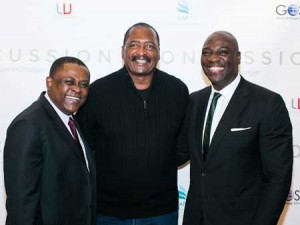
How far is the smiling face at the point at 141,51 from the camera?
2.44m

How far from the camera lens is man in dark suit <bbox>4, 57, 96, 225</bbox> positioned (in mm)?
1805

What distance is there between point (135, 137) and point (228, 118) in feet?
1.97

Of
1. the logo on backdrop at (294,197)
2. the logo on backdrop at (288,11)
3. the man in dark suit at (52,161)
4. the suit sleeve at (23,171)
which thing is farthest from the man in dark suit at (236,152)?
the logo on backdrop at (294,197)

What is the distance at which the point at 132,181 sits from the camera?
244 cm

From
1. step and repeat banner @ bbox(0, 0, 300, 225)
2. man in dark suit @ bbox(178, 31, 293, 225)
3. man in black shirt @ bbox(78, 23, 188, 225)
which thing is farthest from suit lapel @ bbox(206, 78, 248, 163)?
step and repeat banner @ bbox(0, 0, 300, 225)

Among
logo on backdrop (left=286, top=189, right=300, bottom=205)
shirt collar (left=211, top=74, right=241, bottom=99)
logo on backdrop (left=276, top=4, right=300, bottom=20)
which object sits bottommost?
logo on backdrop (left=286, top=189, right=300, bottom=205)

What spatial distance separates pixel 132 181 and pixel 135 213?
21cm

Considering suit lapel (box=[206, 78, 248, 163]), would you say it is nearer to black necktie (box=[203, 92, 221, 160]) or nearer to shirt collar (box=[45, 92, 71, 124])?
black necktie (box=[203, 92, 221, 160])

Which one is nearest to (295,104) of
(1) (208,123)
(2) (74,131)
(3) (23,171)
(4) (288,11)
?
(4) (288,11)

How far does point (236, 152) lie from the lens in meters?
2.10

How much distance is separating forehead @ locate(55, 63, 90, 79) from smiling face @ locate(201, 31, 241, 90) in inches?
28.5

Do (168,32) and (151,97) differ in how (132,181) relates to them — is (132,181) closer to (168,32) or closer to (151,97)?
(151,97)

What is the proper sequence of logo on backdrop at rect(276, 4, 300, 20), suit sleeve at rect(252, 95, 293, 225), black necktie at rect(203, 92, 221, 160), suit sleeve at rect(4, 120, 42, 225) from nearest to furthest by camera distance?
suit sleeve at rect(4, 120, 42, 225) < suit sleeve at rect(252, 95, 293, 225) < black necktie at rect(203, 92, 221, 160) < logo on backdrop at rect(276, 4, 300, 20)

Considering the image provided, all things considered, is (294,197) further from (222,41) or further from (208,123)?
(222,41)
